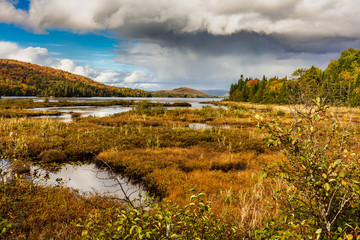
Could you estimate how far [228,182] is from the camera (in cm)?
819

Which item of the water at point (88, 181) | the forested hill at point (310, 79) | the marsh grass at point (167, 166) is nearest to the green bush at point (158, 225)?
the marsh grass at point (167, 166)

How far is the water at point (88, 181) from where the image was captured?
306 inches

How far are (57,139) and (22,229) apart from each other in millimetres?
10509

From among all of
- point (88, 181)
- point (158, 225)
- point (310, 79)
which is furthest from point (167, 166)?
point (310, 79)

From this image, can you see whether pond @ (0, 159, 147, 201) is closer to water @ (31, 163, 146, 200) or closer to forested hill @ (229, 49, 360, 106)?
water @ (31, 163, 146, 200)

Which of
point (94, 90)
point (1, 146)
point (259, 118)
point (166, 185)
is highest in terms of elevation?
point (94, 90)

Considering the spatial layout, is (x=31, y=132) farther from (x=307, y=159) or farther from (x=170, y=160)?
(x=307, y=159)

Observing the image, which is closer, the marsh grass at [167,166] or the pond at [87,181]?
the marsh grass at [167,166]

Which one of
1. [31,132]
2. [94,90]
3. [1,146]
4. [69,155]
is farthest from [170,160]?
[94,90]

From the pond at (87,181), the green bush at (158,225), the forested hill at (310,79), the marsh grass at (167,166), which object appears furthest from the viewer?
the forested hill at (310,79)

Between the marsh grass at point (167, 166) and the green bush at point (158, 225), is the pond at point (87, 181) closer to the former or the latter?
the marsh grass at point (167, 166)

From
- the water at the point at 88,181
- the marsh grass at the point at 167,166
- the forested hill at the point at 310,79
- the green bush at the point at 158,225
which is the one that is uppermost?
the forested hill at the point at 310,79

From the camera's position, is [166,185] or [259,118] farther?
[166,185]

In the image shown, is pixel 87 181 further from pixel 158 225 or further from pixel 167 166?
pixel 158 225
